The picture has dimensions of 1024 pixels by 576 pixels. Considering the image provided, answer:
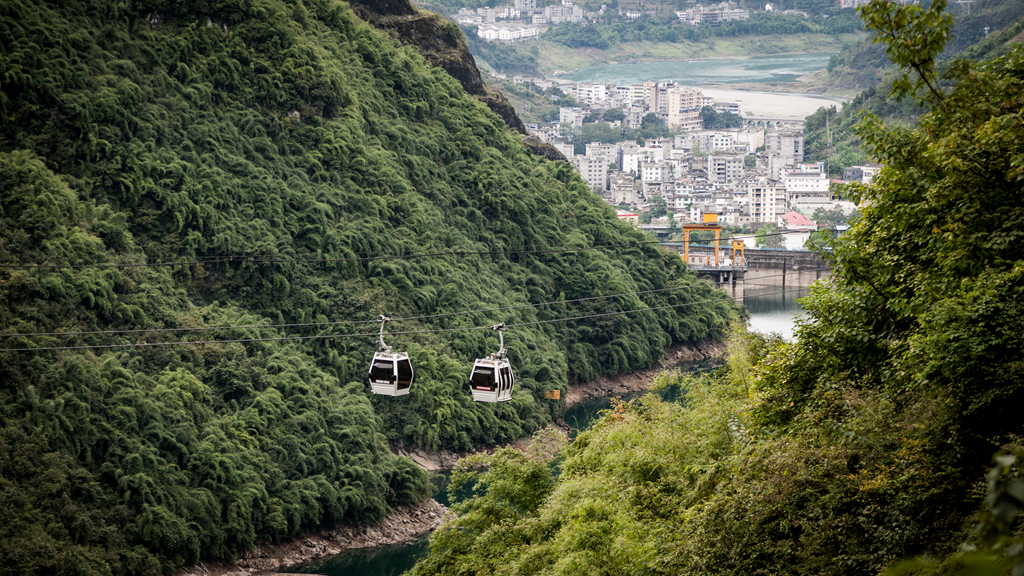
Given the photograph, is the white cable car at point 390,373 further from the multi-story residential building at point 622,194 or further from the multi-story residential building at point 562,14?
the multi-story residential building at point 562,14

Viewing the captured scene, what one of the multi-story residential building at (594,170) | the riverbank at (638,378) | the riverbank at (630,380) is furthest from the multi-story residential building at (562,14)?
the riverbank at (638,378)

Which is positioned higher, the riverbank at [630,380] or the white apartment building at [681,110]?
the white apartment building at [681,110]

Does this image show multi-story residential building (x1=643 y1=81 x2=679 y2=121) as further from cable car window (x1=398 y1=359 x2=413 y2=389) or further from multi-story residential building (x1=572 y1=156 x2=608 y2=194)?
cable car window (x1=398 y1=359 x2=413 y2=389)

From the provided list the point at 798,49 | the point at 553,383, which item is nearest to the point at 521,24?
the point at 798,49

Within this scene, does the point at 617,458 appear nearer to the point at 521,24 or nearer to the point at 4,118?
the point at 4,118

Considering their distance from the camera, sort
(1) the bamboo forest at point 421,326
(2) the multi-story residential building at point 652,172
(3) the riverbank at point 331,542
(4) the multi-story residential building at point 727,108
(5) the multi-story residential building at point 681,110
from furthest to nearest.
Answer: (4) the multi-story residential building at point 727,108
(5) the multi-story residential building at point 681,110
(2) the multi-story residential building at point 652,172
(3) the riverbank at point 331,542
(1) the bamboo forest at point 421,326

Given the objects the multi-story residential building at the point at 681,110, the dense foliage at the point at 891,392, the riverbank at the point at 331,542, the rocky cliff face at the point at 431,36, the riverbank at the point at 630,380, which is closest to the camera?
the dense foliage at the point at 891,392

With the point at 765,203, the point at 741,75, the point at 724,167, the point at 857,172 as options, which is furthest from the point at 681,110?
the point at 857,172
